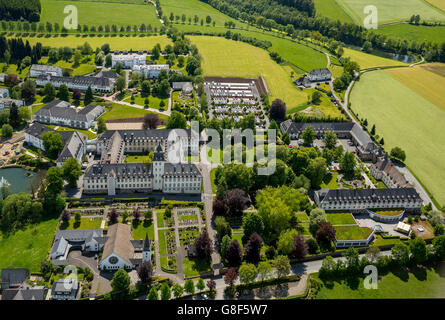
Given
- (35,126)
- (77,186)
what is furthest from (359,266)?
(35,126)

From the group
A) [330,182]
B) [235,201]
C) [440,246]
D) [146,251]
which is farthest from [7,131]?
[440,246]

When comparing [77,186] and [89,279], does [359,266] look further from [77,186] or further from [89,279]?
[77,186]

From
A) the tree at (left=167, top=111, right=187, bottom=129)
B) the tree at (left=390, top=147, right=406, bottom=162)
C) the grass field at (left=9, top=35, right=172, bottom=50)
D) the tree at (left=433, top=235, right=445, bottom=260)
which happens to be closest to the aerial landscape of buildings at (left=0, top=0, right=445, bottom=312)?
the tree at (left=390, top=147, right=406, bottom=162)

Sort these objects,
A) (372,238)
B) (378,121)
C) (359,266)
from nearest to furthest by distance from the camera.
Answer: (359,266) < (372,238) < (378,121)

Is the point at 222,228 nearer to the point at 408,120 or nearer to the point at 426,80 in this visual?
the point at 408,120

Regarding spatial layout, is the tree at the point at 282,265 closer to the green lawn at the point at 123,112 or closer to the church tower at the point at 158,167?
the church tower at the point at 158,167

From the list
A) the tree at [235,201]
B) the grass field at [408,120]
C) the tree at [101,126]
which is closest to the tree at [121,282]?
the tree at [235,201]
